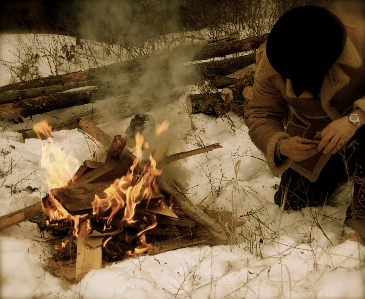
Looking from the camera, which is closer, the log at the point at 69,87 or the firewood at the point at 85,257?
the firewood at the point at 85,257

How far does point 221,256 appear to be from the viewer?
2.67 meters

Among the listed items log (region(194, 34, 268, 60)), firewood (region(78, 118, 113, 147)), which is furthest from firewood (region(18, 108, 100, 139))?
log (region(194, 34, 268, 60))

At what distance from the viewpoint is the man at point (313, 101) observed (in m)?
2.33

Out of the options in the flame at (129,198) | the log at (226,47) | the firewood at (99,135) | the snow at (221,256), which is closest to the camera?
the snow at (221,256)

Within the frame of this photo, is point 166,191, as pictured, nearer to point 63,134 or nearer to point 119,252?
point 119,252

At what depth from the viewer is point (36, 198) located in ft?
11.4

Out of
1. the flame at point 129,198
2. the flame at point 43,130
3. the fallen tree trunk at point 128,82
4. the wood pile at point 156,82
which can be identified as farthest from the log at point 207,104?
the flame at point 129,198

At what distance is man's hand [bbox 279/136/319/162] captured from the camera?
2641 mm

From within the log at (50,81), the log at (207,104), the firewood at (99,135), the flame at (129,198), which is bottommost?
the flame at (129,198)

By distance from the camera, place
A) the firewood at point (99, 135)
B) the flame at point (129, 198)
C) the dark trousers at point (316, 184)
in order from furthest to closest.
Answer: the firewood at point (99, 135) < the dark trousers at point (316, 184) < the flame at point (129, 198)

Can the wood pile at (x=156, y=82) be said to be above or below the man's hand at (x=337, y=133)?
above

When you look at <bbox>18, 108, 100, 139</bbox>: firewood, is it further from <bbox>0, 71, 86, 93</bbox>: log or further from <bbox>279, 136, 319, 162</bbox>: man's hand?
<bbox>279, 136, 319, 162</bbox>: man's hand

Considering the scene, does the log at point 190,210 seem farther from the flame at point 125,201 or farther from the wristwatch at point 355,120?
the wristwatch at point 355,120

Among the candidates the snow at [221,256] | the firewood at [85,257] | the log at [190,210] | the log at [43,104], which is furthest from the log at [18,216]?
the log at [43,104]
